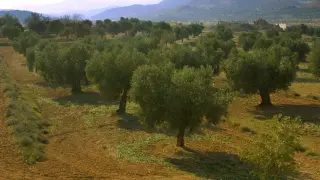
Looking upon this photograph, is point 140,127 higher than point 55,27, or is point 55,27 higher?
point 55,27

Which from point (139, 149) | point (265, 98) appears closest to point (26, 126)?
point (139, 149)

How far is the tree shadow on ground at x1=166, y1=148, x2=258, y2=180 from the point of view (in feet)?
95.9

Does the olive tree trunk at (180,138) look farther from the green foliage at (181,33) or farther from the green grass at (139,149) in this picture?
the green foliage at (181,33)

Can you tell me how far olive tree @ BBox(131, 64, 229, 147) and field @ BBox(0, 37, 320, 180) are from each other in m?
2.72

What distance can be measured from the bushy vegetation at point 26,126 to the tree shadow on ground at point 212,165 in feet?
38.8

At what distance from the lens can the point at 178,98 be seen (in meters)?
33.6

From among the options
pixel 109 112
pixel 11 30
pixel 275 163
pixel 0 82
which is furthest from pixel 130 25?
pixel 275 163

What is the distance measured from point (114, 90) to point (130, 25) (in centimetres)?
15117

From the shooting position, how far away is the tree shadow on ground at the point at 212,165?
29.2m

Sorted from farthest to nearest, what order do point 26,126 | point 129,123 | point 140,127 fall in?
point 129,123 → point 140,127 → point 26,126

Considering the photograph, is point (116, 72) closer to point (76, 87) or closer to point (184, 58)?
point (184, 58)

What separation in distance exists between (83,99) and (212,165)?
30655 millimetres

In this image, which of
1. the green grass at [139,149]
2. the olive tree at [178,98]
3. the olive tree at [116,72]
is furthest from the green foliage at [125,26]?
the olive tree at [178,98]

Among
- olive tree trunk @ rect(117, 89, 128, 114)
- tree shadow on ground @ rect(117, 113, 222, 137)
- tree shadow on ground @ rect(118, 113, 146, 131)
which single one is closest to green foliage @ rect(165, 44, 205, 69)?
olive tree trunk @ rect(117, 89, 128, 114)
